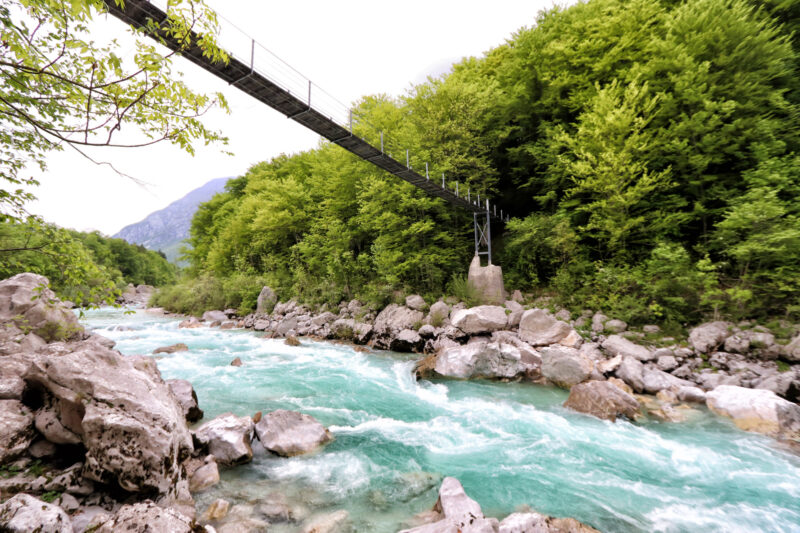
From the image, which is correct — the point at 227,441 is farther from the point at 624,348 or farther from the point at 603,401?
the point at 624,348

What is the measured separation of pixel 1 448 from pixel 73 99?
3.57m

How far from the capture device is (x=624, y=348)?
8133mm

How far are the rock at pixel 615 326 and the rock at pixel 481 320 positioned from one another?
2.94 metres

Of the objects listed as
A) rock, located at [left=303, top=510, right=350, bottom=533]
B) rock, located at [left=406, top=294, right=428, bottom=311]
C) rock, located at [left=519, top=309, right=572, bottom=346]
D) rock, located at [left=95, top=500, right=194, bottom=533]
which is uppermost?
rock, located at [left=406, top=294, right=428, bottom=311]

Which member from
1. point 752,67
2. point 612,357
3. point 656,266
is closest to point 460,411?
point 612,357

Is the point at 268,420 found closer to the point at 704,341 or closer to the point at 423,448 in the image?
the point at 423,448

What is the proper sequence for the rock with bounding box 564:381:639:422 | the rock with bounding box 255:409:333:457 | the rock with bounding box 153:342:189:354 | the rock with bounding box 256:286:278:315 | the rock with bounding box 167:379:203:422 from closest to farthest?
the rock with bounding box 255:409:333:457 → the rock with bounding box 167:379:203:422 → the rock with bounding box 564:381:639:422 → the rock with bounding box 153:342:189:354 → the rock with bounding box 256:286:278:315

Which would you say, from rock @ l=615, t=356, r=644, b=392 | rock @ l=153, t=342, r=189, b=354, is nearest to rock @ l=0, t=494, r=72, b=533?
rock @ l=615, t=356, r=644, b=392

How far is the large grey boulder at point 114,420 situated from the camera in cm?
302

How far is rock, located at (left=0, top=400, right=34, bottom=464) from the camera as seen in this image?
10.0 ft

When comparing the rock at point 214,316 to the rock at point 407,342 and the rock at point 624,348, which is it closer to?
the rock at point 407,342

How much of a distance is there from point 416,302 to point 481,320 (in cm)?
336

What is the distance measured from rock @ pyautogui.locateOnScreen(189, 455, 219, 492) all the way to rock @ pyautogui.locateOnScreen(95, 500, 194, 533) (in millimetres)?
1414

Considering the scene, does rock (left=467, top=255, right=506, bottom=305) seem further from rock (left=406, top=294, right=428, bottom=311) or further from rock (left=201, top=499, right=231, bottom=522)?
rock (left=201, top=499, right=231, bottom=522)
